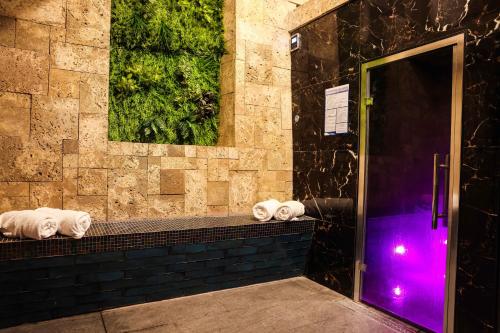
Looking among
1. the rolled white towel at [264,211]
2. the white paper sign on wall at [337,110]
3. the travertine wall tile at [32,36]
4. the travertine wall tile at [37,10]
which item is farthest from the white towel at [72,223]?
the white paper sign on wall at [337,110]

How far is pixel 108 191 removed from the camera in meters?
3.36

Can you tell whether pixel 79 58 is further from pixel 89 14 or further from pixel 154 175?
pixel 154 175

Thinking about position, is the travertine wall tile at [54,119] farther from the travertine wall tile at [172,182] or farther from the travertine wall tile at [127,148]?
the travertine wall tile at [172,182]

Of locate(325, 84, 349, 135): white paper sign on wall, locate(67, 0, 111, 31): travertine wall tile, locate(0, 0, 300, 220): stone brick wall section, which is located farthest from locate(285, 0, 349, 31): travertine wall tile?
locate(67, 0, 111, 31): travertine wall tile

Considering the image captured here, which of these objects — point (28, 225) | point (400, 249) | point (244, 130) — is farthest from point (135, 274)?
point (400, 249)

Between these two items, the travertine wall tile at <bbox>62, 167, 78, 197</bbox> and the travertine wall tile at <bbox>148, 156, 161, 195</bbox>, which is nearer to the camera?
the travertine wall tile at <bbox>62, 167, 78, 197</bbox>

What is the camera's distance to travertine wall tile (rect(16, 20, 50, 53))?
9.93ft

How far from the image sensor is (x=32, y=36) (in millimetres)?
3072

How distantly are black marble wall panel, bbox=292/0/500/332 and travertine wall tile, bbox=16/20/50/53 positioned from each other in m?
2.76

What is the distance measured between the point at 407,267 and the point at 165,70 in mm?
3491

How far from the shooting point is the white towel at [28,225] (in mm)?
2529

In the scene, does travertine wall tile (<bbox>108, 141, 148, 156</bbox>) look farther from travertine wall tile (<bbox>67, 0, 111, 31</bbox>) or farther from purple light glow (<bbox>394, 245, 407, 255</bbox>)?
purple light glow (<bbox>394, 245, 407, 255</bbox>)

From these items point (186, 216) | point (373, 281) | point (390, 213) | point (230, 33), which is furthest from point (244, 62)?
point (373, 281)

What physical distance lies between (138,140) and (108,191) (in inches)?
33.3
